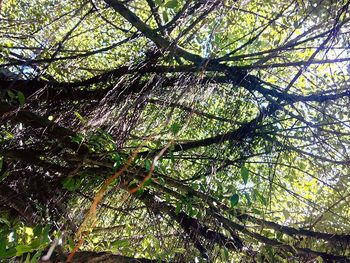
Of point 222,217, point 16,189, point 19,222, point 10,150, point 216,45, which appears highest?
point 216,45

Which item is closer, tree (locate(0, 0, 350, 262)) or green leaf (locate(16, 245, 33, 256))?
green leaf (locate(16, 245, 33, 256))

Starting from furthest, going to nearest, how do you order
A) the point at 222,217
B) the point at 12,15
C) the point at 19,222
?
the point at 12,15
the point at 19,222
the point at 222,217

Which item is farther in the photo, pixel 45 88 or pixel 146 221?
pixel 45 88

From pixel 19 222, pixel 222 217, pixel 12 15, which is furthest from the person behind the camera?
pixel 12 15

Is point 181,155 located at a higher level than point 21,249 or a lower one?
higher

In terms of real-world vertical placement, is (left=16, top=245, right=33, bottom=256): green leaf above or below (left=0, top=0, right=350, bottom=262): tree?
below

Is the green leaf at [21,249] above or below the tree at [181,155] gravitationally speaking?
below

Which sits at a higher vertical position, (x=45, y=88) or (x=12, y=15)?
(x=12, y=15)

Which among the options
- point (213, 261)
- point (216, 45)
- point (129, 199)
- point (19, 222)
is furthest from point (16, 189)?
point (216, 45)

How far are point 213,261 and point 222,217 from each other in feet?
0.75

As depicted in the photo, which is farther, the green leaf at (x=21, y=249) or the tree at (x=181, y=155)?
the tree at (x=181, y=155)

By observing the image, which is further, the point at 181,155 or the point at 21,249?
the point at 181,155

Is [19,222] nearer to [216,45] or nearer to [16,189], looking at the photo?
[16,189]

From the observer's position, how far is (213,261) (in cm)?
202
